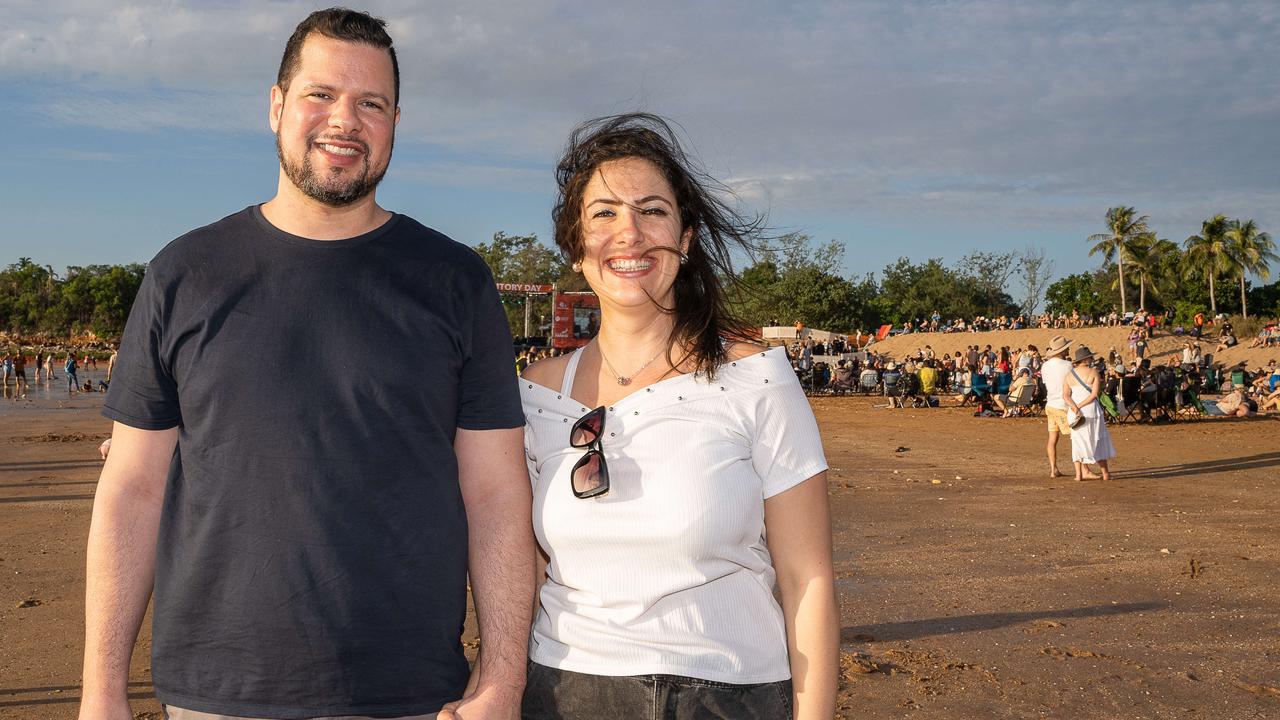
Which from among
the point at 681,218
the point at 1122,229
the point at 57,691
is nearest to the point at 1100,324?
the point at 1122,229

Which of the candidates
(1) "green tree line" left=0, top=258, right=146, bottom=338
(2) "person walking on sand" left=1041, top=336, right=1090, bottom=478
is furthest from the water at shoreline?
(1) "green tree line" left=0, top=258, right=146, bottom=338

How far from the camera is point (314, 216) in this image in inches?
85.2

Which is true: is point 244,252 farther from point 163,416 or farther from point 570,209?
point 570,209

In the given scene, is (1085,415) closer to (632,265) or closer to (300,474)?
(632,265)

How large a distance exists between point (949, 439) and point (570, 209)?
18.2 meters

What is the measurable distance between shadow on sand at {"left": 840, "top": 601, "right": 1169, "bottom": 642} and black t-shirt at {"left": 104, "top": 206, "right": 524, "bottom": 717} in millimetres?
4602

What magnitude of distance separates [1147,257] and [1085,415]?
203ft

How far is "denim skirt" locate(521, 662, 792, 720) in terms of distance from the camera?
78.1 inches

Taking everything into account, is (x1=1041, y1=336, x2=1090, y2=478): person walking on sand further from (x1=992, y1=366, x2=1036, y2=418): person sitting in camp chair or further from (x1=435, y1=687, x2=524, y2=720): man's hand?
(x1=435, y1=687, x2=524, y2=720): man's hand

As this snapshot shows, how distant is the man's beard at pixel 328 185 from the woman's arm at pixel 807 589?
111 centimetres

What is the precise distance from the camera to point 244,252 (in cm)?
212

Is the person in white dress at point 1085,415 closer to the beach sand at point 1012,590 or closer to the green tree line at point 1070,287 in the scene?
the beach sand at point 1012,590

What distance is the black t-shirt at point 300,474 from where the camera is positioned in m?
1.99

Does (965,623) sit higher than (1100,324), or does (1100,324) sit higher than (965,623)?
(1100,324)
